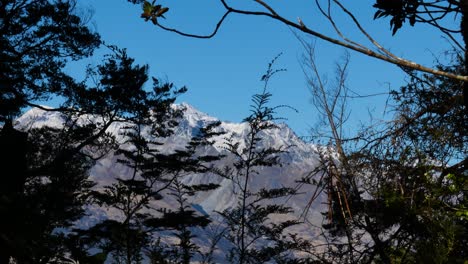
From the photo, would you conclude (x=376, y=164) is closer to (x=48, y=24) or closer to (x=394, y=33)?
(x=394, y=33)

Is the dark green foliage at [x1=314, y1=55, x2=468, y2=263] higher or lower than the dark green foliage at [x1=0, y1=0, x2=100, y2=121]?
above

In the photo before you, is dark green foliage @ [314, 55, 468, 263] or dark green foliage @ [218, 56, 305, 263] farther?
dark green foliage @ [218, 56, 305, 263]

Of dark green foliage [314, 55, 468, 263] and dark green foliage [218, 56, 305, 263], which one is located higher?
dark green foliage [218, 56, 305, 263]

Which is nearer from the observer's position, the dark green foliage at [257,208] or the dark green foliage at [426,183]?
the dark green foliage at [426,183]

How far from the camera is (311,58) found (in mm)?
9727

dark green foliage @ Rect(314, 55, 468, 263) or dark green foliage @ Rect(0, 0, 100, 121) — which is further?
dark green foliage @ Rect(0, 0, 100, 121)

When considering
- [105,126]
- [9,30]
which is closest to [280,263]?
[105,126]

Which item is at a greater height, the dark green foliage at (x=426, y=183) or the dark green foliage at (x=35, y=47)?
the dark green foliage at (x=35, y=47)

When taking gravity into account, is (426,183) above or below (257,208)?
below

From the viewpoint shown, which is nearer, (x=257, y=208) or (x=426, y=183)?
(x=426, y=183)

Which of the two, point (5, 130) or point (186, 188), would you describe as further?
point (186, 188)

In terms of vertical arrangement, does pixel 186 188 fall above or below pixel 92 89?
below

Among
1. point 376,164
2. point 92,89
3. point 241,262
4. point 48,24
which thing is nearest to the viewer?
point 376,164

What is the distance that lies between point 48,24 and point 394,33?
10544 mm
